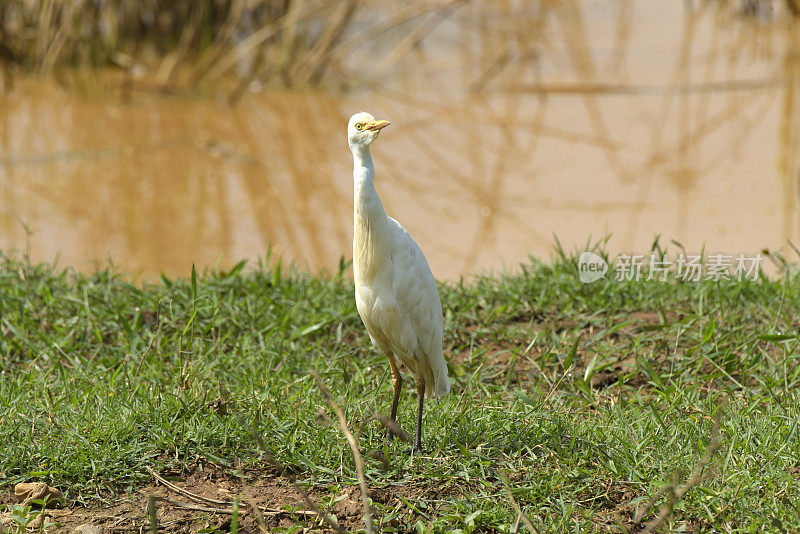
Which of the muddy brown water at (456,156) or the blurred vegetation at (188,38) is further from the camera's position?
the blurred vegetation at (188,38)

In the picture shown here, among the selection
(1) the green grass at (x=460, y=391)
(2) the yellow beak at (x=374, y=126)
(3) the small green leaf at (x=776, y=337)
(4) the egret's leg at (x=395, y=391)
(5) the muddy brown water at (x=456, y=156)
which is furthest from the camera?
(5) the muddy brown water at (x=456, y=156)

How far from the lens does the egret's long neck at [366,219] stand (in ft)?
8.00

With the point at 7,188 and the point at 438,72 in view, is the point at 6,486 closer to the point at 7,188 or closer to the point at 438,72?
the point at 7,188

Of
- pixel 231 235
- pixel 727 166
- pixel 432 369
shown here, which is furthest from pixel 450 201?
pixel 432 369

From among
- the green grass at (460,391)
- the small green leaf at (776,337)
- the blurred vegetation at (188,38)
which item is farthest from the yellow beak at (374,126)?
→ the blurred vegetation at (188,38)

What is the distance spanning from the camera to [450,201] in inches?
213

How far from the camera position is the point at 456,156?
19.9 ft

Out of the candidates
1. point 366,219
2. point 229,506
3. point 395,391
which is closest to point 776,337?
point 395,391

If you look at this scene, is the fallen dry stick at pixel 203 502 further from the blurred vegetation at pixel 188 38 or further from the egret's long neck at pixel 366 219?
the blurred vegetation at pixel 188 38

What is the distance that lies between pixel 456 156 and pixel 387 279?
11.9 ft

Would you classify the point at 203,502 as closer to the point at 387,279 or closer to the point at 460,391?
the point at 387,279

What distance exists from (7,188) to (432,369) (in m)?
3.79

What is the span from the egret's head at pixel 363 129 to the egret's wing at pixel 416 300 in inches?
10.1

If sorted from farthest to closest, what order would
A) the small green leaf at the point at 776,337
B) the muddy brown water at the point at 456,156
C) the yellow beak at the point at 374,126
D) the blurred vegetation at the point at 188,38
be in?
the blurred vegetation at the point at 188,38, the muddy brown water at the point at 456,156, the small green leaf at the point at 776,337, the yellow beak at the point at 374,126
